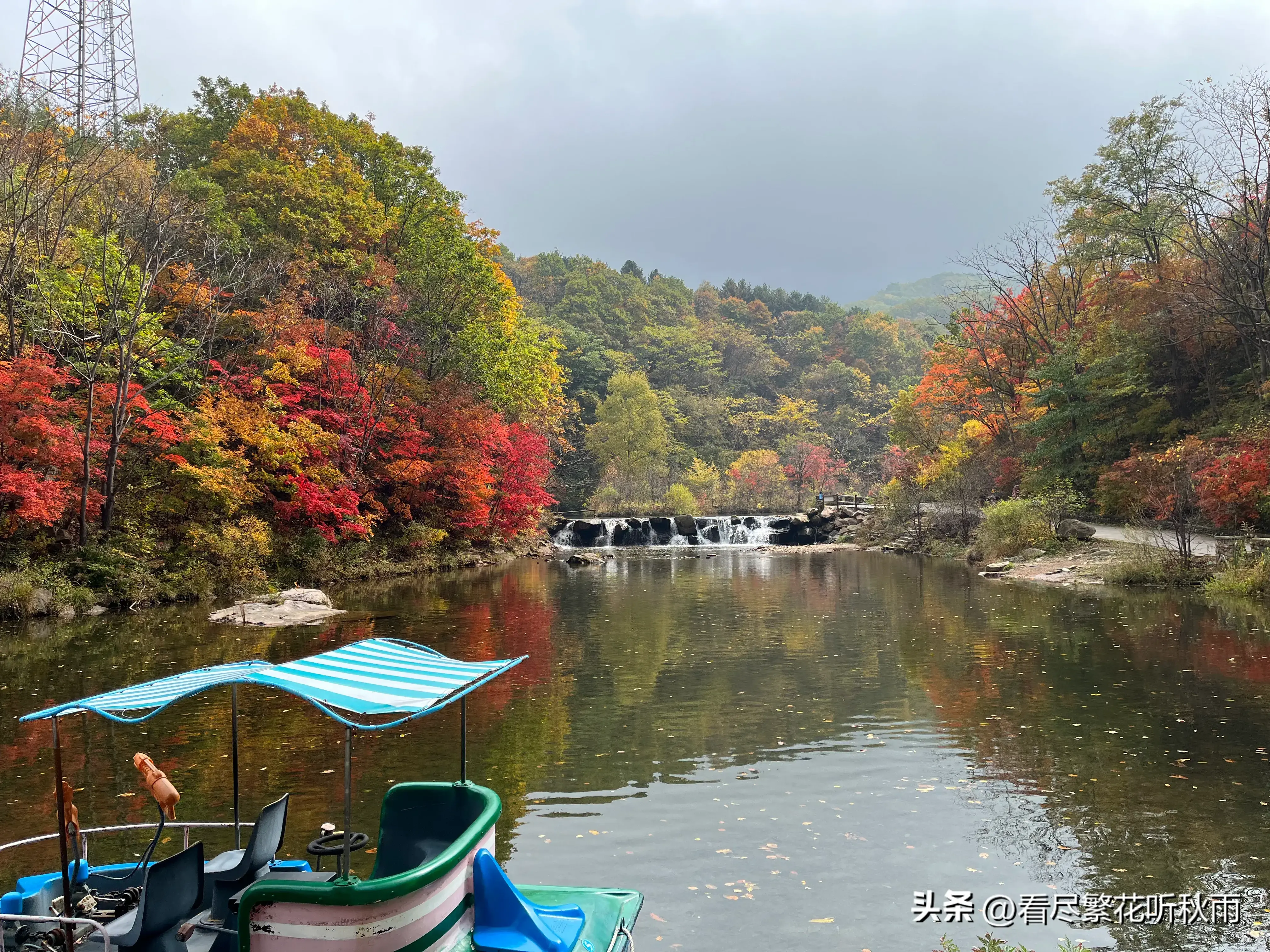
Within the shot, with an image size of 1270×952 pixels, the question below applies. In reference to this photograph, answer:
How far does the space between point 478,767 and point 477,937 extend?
11.8ft

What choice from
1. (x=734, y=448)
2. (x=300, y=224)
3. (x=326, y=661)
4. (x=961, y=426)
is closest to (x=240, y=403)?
(x=300, y=224)

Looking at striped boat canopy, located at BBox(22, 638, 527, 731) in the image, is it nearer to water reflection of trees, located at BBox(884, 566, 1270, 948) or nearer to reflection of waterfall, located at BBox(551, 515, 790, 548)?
water reflection of trees, located at BBox(884, 566, 1270, 948)

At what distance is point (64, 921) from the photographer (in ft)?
10.4

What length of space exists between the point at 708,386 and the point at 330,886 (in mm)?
63954

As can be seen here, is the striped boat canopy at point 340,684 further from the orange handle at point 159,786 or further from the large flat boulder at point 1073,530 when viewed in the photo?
the large flat boulder at point 1073,530

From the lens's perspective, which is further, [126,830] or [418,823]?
[126,830]

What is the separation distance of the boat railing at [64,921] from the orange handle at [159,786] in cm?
50

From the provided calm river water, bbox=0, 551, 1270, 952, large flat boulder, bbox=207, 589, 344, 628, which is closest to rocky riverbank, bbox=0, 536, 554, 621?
calm river water, bbox=0, 551, 1270, 952

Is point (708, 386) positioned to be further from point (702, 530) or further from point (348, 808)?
point (348, 808)

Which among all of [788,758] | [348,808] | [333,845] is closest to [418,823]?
[333,845]

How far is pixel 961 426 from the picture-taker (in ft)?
123

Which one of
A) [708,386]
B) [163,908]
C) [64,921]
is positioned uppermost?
[708,386]

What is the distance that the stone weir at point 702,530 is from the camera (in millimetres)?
39156

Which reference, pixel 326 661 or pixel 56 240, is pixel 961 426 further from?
pixel 326 661
